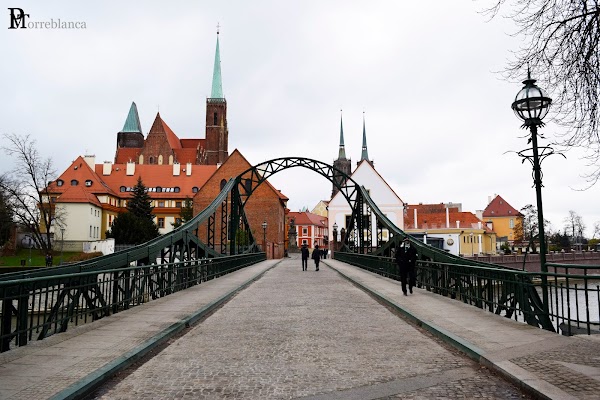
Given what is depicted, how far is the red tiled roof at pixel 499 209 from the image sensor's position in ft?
359

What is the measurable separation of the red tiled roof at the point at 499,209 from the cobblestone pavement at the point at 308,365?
357ft

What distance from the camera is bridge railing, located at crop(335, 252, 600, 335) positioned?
7.31 metres

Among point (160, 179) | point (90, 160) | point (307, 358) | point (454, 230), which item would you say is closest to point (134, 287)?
point (307, 358)

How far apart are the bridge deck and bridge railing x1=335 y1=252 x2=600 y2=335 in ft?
1.42

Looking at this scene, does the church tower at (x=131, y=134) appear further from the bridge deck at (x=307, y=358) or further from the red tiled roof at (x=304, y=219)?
the bridge deck at (x=307, y=358)

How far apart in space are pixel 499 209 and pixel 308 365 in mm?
113559

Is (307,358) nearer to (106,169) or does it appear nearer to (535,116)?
(535,116)

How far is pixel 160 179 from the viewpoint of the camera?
83.4m

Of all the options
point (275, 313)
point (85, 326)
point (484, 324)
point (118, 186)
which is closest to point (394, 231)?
point (275, 313)

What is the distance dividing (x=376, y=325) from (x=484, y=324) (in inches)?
72.9

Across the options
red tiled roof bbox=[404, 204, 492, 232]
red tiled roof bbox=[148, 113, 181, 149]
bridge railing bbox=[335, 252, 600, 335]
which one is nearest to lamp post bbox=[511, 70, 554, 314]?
bridge railing bbox=[335, 252, 600, 335]

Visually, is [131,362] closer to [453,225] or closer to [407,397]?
[407,397]

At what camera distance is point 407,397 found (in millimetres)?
4766

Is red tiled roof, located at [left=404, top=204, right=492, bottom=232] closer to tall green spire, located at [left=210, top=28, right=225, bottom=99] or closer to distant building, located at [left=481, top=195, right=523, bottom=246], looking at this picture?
distant building, located at [left=481, top=195, right=523, bottom=246]
